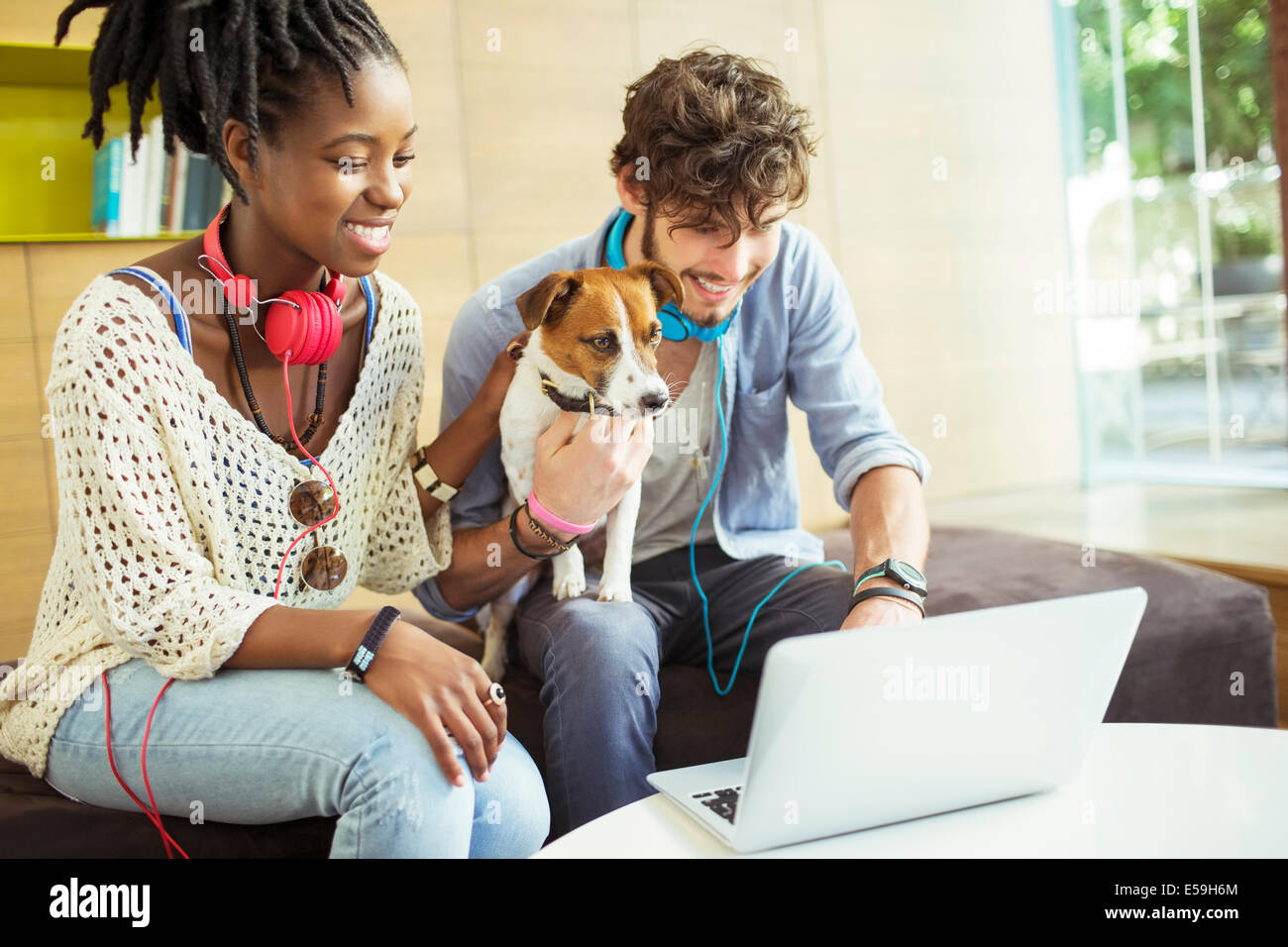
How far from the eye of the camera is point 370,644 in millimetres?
1152

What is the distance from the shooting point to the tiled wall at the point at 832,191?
2889mm

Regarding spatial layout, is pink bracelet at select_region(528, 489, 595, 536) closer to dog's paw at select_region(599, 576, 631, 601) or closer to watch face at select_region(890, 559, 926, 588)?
dog's paw at select_region(599, 576, 631, 601)

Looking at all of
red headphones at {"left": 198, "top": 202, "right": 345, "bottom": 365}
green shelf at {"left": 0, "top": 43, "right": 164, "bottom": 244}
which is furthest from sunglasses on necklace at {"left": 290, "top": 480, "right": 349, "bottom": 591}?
green shelf at {"left": 0, "top": 43, "right": 164, "bottom": 244}

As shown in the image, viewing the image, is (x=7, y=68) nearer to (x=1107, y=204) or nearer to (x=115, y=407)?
(x=115, y=407)

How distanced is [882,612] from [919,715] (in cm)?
43

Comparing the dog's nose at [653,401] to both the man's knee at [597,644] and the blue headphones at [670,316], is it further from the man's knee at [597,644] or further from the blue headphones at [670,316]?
the man's knee at [597,644]

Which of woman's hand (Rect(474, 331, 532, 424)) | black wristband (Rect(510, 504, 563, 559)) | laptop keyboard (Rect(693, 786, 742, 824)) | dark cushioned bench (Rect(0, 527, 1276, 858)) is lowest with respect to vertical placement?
dark cushioned bench (Rect(0, 527, 1276, 858))

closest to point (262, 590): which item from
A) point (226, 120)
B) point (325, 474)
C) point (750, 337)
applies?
point (325, 474)

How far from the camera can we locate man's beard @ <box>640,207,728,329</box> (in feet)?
5.12

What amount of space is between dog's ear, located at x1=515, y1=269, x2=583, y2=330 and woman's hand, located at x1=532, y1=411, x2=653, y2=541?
0.15m

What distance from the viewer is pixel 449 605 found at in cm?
166

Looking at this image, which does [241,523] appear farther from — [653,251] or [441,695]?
[653,251]

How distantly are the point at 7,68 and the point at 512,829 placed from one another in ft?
8.49

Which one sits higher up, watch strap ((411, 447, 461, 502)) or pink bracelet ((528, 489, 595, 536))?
watch strap ((411, 447, 461, 502))
